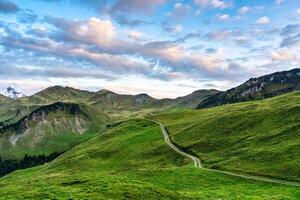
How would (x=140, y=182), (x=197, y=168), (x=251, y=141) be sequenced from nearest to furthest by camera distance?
(x=140, y=182)
(x=197, y=168)
(x=251, y=141)

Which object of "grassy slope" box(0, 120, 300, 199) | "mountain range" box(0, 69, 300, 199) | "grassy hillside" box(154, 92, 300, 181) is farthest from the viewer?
"grassy hillside" box(154, 92, 300, 181)

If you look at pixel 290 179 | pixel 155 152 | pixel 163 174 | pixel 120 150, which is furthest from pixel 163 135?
pixel 290 179

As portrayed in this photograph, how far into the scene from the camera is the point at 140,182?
184ft

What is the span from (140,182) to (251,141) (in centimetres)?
A: 5519

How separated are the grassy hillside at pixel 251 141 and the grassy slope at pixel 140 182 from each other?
20.4 ft

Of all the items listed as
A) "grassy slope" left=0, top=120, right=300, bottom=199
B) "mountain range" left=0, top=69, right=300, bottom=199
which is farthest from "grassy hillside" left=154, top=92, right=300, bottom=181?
"grassy slope" left=0, top=120, right=300, bottom=199

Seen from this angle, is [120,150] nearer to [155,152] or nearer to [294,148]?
[155,152]

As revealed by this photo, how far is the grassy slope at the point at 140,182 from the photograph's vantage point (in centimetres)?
5097

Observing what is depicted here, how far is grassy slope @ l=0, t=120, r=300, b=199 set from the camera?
51.0m

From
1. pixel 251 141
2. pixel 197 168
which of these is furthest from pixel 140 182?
pixel 251 141

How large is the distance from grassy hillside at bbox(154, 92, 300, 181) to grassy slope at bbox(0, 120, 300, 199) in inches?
245

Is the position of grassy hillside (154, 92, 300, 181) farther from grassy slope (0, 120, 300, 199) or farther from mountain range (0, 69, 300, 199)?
grassy slope (0, 120, 300, 199)

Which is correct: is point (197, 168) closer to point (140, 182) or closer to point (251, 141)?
point (251, 141)

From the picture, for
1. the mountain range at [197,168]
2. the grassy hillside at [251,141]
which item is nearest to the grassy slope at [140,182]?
the mountain range at [197,168]
